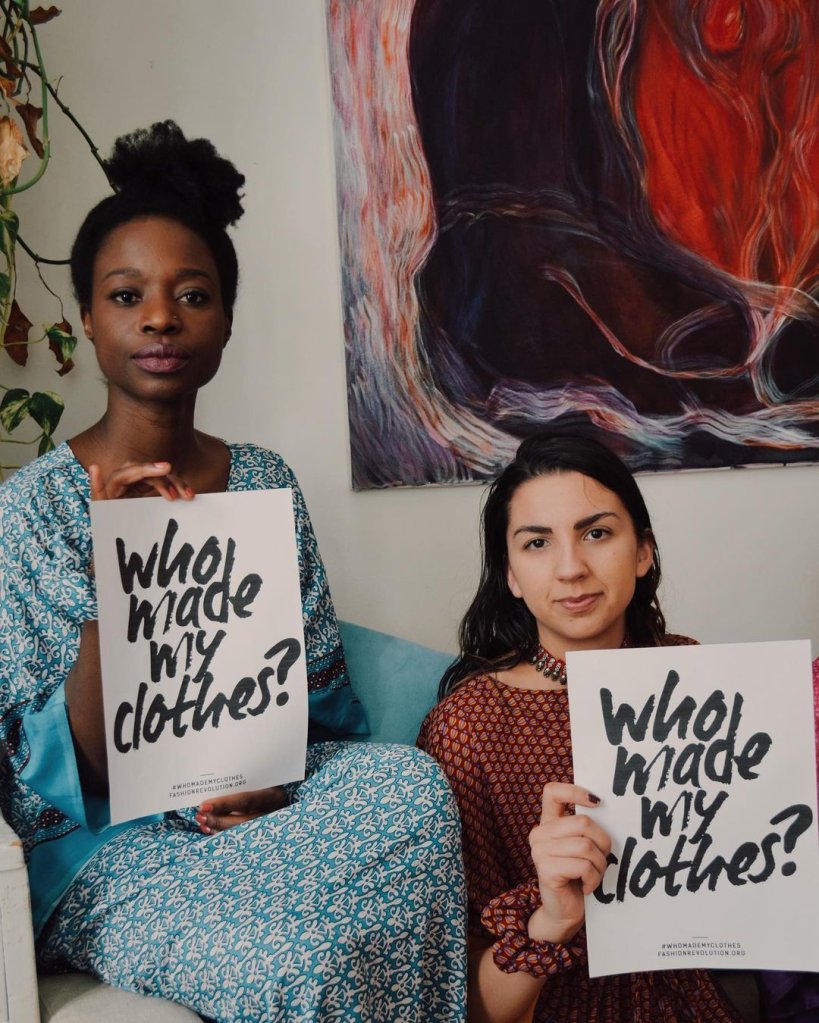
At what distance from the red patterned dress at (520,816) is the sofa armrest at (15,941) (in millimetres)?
446

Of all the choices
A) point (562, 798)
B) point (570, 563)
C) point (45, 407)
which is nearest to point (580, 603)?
point (570, 563)

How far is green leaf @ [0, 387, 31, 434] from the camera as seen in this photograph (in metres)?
1.58

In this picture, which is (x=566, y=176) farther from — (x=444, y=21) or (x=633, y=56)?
(x=444, y=21)

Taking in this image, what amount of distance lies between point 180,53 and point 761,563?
1358 millimetres

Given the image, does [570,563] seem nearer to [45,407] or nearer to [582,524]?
[582,524]

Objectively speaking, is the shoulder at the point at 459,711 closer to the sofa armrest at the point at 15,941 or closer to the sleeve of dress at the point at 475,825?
the sleeve of dress at the point at 475,825

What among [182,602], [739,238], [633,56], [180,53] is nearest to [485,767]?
[182,602]

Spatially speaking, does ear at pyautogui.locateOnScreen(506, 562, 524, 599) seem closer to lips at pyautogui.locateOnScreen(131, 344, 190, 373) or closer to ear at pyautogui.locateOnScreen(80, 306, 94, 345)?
lips at pyautogui.locateOnScreen(131, 344, 190, 373)

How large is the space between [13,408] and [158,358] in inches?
17.9

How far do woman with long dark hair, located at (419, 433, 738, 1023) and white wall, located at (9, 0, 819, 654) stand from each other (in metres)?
0.62

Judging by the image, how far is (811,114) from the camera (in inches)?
70.7

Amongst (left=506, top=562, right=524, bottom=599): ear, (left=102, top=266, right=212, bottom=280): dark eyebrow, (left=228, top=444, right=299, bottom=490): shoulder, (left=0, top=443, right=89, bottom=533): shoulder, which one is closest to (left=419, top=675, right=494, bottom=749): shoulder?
(left=506, top=562, right=524, bottom=599): ear

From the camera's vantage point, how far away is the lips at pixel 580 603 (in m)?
1.20

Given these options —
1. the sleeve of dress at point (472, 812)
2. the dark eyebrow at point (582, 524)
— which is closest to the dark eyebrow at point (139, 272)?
the dark eyebrow at point (582, 524)
